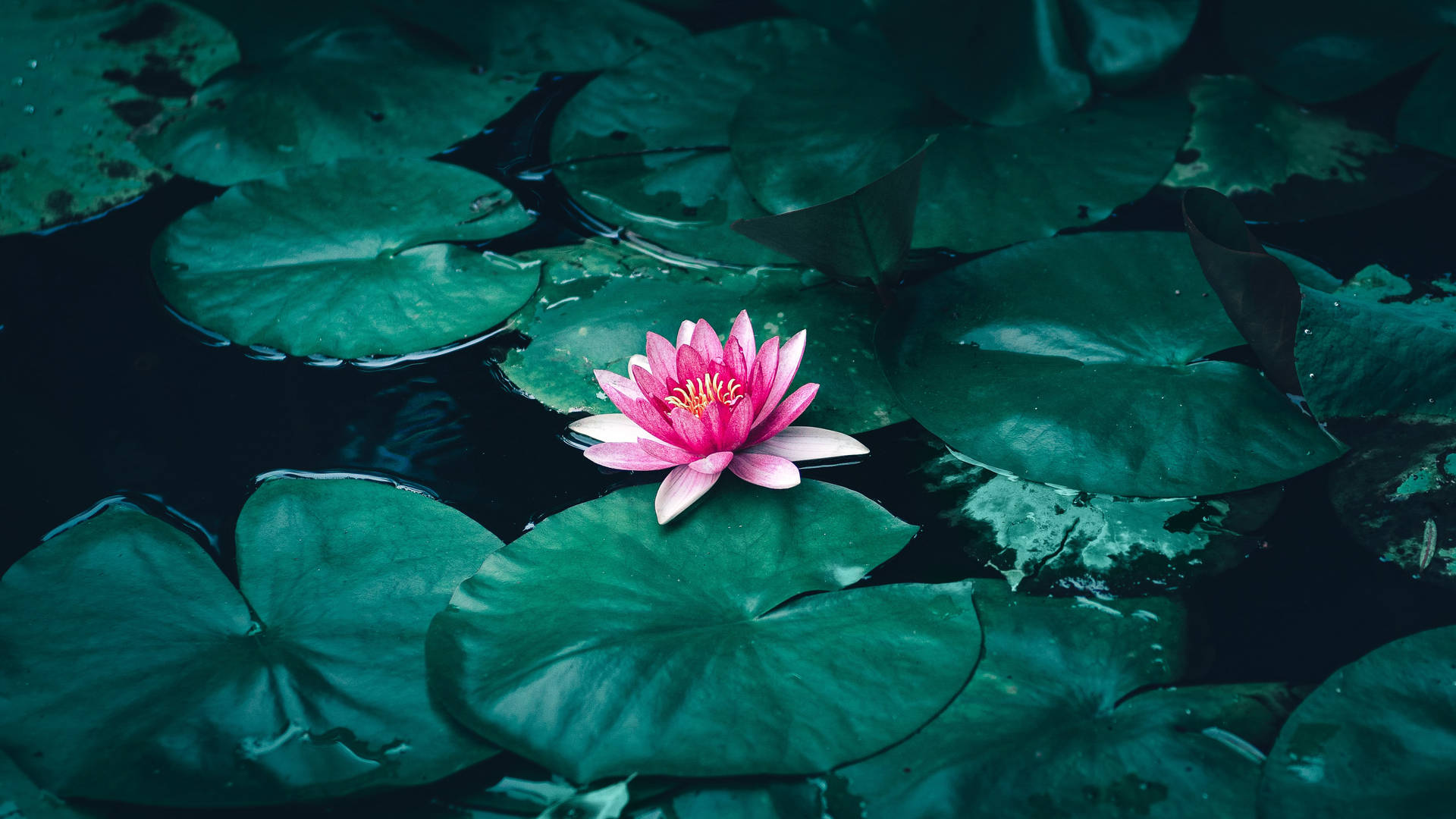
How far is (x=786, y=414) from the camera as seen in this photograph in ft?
5.80

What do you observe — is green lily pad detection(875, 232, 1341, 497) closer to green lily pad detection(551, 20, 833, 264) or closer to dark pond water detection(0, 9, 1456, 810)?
dark pond water detection(0, 9, 1456, 810)

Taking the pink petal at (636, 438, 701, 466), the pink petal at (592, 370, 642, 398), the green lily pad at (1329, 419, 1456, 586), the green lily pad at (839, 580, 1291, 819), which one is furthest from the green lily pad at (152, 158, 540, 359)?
the green lily pad at (1329, 419, 1456, 586)

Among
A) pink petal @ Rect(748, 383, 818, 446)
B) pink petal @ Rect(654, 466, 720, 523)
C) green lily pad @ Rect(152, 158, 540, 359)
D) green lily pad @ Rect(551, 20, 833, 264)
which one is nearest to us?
pink petal @ Rect(654, 466, 720, 523)

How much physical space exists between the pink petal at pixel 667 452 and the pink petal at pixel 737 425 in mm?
70

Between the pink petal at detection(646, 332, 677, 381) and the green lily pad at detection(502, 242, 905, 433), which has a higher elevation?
the pink petal at detection(646, 332, 677, 381)

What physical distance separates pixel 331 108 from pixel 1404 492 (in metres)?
3.02

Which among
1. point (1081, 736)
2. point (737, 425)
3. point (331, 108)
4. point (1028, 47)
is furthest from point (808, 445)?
point (331, 108)

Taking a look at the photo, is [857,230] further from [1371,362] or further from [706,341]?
[1371,362]

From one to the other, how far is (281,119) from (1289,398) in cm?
290

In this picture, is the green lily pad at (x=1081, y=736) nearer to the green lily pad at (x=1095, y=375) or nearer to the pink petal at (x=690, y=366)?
the green lily pad at (x=1095, y=375)

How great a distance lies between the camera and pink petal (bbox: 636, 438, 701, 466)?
1.68m

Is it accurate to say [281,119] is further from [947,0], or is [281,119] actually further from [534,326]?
[947,0]

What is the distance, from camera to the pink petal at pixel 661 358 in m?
1.78

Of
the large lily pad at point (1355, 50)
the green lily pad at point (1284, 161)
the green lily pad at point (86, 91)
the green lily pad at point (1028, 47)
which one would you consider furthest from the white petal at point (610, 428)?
the large lily pad at point (1355, 50)
